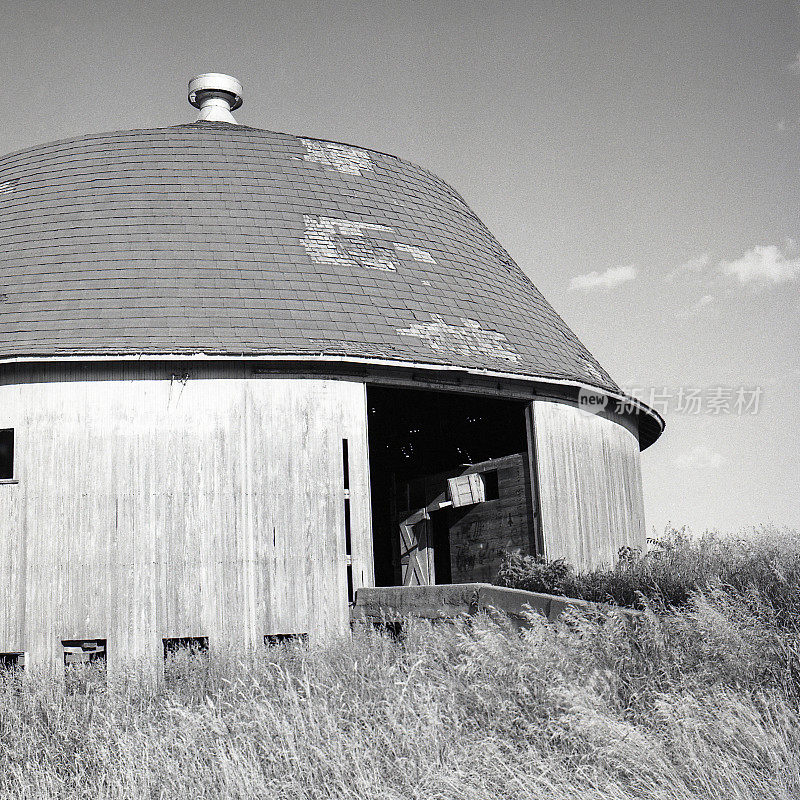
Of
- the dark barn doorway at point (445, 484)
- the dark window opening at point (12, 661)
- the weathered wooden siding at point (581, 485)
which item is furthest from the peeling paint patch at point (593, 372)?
the dark window opening at point (12, 661)

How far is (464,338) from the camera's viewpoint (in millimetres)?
14000

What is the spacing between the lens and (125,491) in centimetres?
1210

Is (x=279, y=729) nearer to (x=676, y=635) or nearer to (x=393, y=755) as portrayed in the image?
(x=393, y=755)

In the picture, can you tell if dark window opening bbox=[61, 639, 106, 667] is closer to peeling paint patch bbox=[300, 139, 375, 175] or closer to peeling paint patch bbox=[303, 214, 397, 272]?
peeling paint patch bbox=[303, 214, 397, 272]

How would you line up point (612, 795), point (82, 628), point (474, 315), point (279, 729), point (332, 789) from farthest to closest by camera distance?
point (474, 315) < point (82, 628) < point (279, 729) < point (332, 789) < point (612, 795)

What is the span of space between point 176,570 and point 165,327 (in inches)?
114

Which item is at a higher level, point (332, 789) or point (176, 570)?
point (176, 570)

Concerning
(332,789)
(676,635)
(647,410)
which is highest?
(647,410)

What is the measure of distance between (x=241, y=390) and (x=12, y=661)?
13.4 feet

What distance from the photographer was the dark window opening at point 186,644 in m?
11.8

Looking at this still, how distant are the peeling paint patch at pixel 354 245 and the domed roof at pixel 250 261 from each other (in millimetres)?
33

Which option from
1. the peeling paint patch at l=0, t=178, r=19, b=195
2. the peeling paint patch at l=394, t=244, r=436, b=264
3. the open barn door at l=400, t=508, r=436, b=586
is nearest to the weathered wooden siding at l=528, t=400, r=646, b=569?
the peeling paint patch at l=394, t=244, r=436, b=264

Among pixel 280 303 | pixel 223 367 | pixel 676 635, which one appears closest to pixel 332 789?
pixel 676 635

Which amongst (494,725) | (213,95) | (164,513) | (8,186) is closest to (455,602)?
(164,513)
